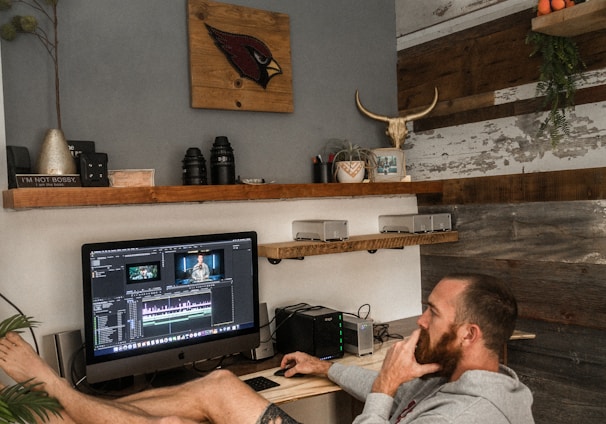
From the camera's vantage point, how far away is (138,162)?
8.05 feet

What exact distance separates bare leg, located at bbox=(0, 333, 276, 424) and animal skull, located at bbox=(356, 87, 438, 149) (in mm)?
1596

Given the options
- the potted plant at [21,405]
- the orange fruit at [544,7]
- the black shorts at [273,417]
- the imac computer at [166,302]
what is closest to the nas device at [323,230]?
the imac computer at [166,302]

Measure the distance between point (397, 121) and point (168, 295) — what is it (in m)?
1.54

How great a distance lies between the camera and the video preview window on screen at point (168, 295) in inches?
83.7

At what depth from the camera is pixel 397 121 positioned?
3109mm

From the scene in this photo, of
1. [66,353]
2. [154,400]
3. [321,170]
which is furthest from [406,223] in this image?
[66,353]

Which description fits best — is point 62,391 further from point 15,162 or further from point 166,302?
point 15,162

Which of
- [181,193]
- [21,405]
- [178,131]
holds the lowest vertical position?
[21,405]

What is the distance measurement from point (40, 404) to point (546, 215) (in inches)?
86.0

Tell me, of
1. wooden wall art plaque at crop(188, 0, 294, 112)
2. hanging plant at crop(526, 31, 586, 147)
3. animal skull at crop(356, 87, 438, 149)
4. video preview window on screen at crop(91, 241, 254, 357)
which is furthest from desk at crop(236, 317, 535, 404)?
wooden wall art plaque at crop(188, 0, 294, 112)

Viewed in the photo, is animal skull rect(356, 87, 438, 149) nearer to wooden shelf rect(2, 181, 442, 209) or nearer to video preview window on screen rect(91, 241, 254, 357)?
wooden shelf rect(2, 181, 442, 209)

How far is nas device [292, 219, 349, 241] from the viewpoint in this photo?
8.68 feet

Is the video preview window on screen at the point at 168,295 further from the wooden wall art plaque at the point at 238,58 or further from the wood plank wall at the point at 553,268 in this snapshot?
the wood plank wall at the point at 553,268

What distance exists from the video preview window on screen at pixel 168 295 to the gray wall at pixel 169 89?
42cm
